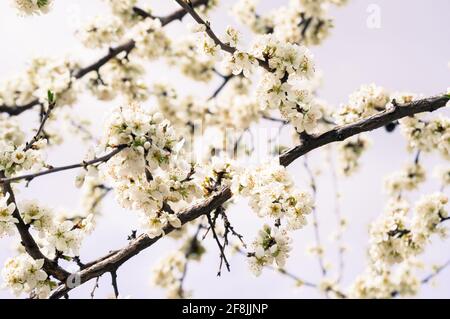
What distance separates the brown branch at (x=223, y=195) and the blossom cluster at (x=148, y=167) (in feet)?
0.36

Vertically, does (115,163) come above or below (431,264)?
below

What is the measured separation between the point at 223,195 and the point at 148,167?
0.58m

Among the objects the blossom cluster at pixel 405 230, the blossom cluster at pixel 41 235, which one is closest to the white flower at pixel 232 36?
the blossom cluster at pixel 41 235

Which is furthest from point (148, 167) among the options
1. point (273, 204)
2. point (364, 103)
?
point (364, 103)

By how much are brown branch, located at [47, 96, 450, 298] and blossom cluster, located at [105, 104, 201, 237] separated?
11 cm

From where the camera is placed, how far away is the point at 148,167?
296 cm

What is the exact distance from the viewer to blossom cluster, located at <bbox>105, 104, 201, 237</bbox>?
2.87 metres

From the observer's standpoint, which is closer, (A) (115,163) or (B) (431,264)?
(A) (115,163)

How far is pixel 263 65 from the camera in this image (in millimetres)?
3482

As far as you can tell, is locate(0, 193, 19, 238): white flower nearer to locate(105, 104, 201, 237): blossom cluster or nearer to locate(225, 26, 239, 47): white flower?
locate(105, 104, 201, 237): blossom cluster

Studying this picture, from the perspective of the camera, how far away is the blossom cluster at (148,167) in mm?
2869
